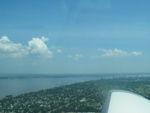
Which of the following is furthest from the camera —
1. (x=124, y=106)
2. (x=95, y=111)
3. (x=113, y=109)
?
(x=95, y=111)

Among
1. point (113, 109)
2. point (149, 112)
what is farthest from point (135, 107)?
point (113, 109)

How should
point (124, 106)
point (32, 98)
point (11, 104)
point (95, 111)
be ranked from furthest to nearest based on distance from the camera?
point (32, 98)
point (11, 104)
point (95, 111)
point (124, 106)

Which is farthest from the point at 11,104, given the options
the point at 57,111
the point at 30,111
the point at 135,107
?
the point at 135,107

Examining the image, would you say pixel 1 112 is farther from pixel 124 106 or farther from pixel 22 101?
pixel 124 106

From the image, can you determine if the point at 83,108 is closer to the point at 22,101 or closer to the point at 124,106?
the point at 22,101

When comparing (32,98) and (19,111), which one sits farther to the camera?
(32,98)

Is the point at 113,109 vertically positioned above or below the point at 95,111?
above

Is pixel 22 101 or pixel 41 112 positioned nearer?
pixel 41 112

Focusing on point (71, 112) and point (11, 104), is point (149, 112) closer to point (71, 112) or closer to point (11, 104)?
point (71, 112)

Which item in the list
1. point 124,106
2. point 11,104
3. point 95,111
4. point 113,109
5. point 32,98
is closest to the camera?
point 113,109
